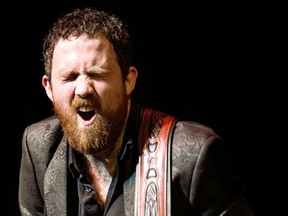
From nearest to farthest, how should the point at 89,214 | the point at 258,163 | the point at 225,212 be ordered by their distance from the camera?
the point at 225,212 < the point at 89,214 < the point at 258,163

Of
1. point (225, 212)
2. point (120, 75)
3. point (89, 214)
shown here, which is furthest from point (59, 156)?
point (225, 212)

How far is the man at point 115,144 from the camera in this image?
1.74 meters

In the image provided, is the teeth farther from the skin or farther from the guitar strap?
the guitar strap

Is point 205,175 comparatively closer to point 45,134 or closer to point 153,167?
point 153,167

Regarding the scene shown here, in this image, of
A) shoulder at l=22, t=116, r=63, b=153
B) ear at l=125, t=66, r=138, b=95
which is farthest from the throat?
ear at l=125, t=66, r=138, b=95

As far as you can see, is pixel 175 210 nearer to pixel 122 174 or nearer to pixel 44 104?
pixel 122 174

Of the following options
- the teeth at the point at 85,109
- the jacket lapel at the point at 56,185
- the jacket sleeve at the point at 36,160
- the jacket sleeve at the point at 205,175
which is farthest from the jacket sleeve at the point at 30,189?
the jacket sleeve at the point at 205,175

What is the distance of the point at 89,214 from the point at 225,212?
16.3 inches

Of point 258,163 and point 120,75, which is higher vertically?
point 120,75

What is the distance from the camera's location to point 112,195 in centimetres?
184

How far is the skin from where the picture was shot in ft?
5.69

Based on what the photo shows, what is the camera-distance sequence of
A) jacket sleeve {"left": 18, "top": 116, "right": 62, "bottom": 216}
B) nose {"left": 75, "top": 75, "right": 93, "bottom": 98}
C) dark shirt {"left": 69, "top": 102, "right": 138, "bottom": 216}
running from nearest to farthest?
nose {"left": 75, "top": 75, "right": 93, "bottom": 98}, dark shirt {"left": 69, "top": 102, "right": 138, "bottom": 216}, jacket sleeve {"left": 18, "top": 116, "right": 62, "bottom": 216}

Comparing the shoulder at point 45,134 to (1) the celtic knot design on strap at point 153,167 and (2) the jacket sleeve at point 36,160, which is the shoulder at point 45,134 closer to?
(2) the jacket sleeve at point 36,160

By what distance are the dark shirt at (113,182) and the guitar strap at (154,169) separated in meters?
0.04
